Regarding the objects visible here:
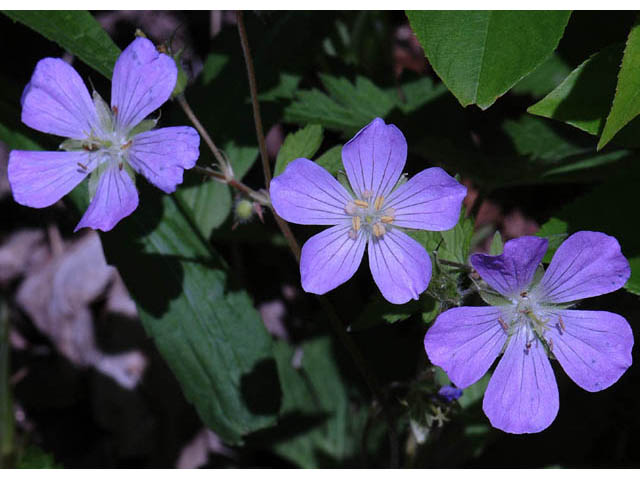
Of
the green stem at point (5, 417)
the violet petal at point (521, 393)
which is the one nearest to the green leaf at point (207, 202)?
the green stem at point (5, 417)

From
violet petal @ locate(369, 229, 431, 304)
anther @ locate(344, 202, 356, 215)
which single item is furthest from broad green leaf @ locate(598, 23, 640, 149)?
anther @ locate(344, 202, 356, 215)

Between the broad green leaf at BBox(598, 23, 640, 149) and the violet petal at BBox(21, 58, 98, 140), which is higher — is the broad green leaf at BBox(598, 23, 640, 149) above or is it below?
below

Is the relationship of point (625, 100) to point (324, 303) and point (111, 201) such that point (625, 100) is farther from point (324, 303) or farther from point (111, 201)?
point (111, 201)

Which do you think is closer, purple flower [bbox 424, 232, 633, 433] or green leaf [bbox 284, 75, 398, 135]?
purple flower [bbox 424, 232, 633, 433]

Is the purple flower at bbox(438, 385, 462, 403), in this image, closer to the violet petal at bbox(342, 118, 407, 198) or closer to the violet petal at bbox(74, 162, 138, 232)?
the violet petal at bbox(342, 118, 407, 198)

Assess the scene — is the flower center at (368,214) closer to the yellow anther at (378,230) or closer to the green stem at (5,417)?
the yellow anther at (378,230)
